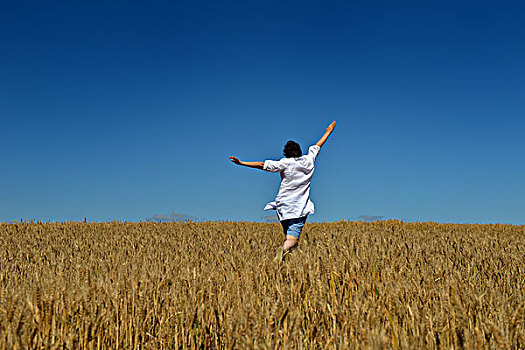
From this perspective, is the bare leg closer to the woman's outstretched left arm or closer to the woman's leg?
the woman's leg

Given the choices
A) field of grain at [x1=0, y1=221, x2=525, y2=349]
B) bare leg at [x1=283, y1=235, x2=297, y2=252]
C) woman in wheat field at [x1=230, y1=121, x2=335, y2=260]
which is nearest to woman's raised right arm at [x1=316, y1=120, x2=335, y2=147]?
woman in wheat field at [x1=230, y1=121, x2=335, y2=260]

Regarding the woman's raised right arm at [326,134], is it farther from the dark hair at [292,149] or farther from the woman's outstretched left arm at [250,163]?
the woman's outstretched left arm at [250,163]

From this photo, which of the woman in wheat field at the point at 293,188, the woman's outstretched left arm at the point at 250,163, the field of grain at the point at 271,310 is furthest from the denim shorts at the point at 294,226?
the field of grain at the point at 271,310

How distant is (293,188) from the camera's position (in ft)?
22.7

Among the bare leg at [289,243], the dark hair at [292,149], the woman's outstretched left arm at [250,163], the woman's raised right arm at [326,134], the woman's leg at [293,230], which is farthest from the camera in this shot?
the woman's raised right arm at [326,134]

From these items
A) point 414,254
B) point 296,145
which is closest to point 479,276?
point 414,254

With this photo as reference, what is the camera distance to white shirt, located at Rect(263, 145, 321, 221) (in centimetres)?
683

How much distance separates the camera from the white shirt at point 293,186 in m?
6.83

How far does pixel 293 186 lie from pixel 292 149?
0.62 metres

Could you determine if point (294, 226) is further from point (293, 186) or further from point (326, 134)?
point (326, 134)

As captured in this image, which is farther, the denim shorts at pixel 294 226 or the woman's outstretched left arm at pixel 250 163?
the denim shorts at pixel 294 226

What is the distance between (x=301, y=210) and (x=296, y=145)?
1.09 metres

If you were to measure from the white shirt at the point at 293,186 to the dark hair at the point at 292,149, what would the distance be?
12cm

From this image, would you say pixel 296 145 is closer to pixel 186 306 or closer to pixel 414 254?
pixel 414 254
